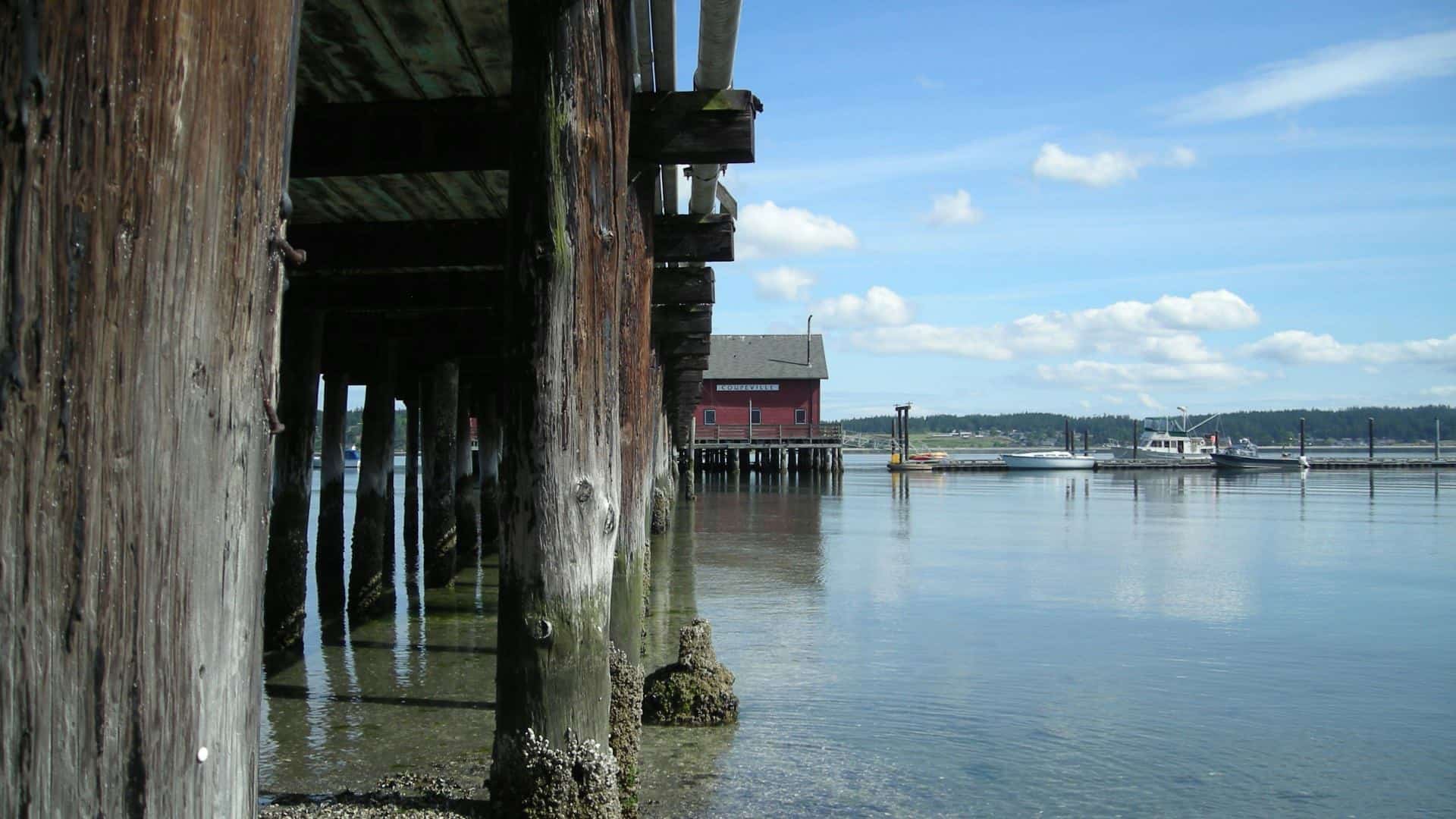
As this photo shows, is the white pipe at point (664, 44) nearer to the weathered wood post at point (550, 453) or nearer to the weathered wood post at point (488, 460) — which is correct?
the weathered wood post at point (550, 453)

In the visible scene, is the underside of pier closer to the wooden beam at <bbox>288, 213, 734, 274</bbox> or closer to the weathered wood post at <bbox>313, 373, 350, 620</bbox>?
the wooden beam at <bbox>288, 213, 734, 274</bbox>

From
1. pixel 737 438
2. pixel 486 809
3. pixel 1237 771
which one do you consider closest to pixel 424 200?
pixel 486 809

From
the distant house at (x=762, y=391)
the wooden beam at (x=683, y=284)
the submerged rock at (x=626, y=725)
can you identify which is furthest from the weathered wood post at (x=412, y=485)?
the distant house at (x=762, y=391)

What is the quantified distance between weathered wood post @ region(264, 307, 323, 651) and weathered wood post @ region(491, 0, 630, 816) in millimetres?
6345

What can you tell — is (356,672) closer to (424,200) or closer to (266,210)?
(424,200)

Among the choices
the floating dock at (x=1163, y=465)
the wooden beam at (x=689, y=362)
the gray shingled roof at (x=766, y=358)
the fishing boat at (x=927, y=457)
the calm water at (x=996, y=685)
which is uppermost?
the gray shingled roof at (x=766, y=358)

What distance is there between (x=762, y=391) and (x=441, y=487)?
147 feet

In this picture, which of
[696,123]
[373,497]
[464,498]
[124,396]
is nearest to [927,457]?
[464,498]

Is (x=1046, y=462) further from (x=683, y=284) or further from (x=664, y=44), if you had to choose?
(x=664, y=44)

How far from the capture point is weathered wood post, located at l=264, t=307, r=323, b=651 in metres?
→ 9.86

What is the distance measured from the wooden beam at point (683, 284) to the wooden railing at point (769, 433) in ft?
146

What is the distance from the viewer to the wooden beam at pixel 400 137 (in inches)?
261

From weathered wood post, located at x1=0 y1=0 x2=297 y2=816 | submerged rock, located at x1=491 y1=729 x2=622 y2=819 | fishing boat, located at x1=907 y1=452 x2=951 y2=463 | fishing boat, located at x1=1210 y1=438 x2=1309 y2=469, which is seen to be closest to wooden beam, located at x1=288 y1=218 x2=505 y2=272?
submerged rock, located at x1=491 y1=729 x2=622 y2=819

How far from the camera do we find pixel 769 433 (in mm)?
59062
